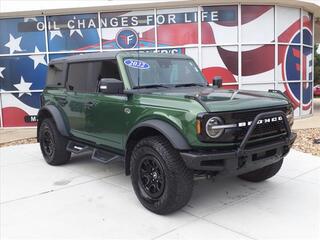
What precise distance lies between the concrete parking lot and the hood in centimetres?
122

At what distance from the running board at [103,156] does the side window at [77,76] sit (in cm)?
98

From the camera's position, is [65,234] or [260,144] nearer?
[65,234]

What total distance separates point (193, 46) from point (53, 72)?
5656 mm

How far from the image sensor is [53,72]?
21.4ft

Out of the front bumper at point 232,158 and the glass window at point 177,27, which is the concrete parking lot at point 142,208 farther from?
the glass window at point 177,27

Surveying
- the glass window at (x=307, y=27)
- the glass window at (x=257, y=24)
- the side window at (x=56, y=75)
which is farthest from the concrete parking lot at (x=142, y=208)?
the glass window at (x=307, y=27)

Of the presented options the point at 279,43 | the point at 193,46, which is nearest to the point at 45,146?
the point at 193,46

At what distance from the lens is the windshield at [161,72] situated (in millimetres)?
4770

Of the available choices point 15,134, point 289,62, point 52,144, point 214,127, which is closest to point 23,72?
point 15,134

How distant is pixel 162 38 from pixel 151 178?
777cm

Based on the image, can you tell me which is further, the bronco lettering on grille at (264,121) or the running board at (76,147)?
the running board at (76,147)

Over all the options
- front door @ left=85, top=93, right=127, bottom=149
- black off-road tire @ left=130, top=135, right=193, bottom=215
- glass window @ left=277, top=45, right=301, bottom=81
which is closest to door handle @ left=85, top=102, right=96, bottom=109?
front door @ left=85, top=93, right=127, bottom=149

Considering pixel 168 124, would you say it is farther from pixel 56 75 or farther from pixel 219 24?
pixel 219 24

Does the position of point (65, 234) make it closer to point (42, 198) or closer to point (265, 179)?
point (42, 198)
